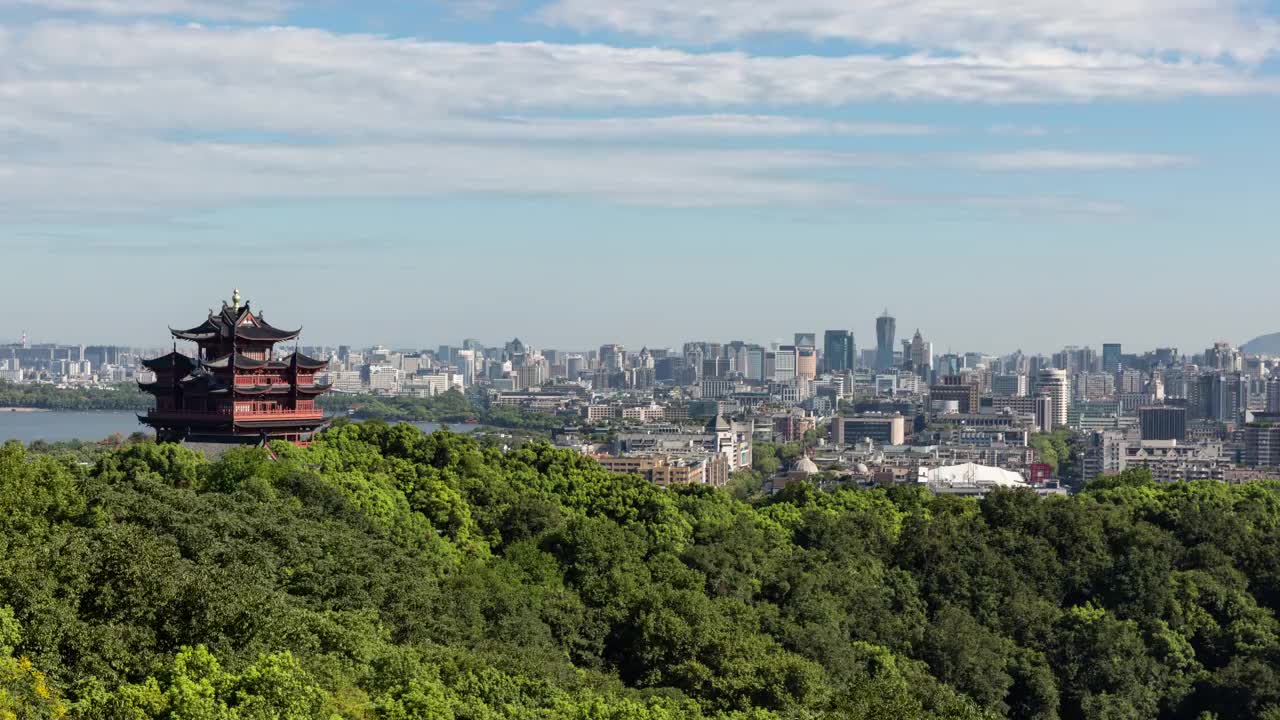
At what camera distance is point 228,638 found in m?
15.7

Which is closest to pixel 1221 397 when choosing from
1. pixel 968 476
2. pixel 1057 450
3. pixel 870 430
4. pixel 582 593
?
pixel 870 430

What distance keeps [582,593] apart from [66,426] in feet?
311

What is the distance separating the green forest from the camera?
15516mm

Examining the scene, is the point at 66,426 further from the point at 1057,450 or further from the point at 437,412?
the point at 1057,450

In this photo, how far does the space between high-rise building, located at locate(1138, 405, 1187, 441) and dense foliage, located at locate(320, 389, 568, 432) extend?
41228mm

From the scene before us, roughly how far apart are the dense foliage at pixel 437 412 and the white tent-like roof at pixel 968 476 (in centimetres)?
4974

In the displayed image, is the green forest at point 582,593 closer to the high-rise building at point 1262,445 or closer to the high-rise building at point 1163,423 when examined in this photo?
the high-rise building at point 1262,445

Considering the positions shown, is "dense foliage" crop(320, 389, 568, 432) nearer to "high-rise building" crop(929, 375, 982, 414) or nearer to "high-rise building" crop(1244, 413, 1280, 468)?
"high-rise building" crop(929, 375, 982, 414)

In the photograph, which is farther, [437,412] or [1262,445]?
[437,412]

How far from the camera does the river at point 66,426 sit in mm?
99688

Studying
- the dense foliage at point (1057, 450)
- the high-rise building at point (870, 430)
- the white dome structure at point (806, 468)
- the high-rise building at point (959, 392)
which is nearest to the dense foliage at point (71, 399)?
the high-rise building at point (870, 430)

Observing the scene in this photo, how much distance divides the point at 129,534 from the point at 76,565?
3.45ft

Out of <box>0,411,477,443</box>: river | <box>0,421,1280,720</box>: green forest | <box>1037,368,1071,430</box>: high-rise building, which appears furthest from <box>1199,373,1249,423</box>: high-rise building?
<box>0,421,1280,720</box>: green forest

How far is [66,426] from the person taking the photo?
113 meters
